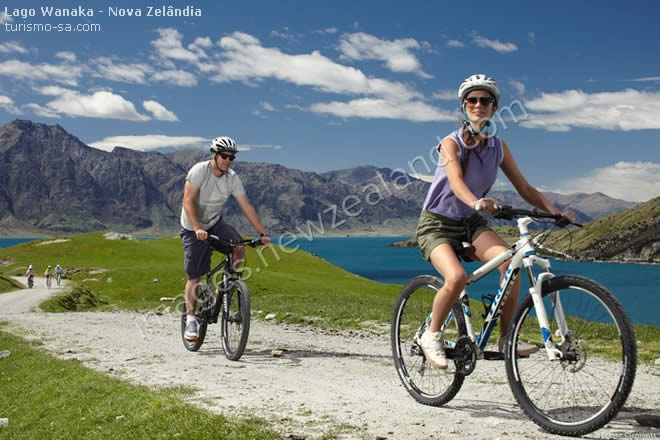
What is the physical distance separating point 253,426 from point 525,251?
3513 mm

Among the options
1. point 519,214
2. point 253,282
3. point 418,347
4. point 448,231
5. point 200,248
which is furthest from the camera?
point 253,282

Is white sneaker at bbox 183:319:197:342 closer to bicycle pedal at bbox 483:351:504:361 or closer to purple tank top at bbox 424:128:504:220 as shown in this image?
purple tank top at bbox 424:128:504:220

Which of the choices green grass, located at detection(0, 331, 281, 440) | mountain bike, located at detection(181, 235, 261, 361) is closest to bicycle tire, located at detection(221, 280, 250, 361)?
mountain bike, located at detection(181, 235, 261, 361)

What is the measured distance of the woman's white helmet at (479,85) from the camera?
6.38 metres

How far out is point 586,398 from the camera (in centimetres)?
562

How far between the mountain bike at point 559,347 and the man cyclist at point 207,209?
589 cm

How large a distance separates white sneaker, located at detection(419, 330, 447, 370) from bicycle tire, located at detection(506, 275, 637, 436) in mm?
913

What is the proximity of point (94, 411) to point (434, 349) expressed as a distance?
4959mm

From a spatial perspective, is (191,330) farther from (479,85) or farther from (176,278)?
(176,278)

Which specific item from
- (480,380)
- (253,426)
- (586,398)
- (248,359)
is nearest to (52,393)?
(248,359)

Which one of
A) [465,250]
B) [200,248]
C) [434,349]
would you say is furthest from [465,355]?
[200,248]

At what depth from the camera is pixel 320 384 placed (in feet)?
28.2

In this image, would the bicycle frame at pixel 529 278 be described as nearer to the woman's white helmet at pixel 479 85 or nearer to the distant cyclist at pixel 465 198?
the distant cyclist at pixel 465 198

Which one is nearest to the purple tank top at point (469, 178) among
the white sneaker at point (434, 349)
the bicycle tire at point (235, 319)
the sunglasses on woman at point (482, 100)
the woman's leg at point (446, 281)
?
the sunglasses on woman at point (482, 100)
